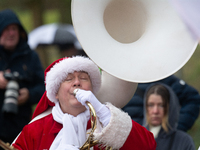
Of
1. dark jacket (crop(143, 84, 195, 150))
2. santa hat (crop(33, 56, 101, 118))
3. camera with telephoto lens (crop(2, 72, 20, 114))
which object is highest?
santa hat (crop(33, 56, 101, 118))

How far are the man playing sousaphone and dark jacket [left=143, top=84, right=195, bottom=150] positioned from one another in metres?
0.95

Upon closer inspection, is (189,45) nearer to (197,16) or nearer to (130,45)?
(130,45)

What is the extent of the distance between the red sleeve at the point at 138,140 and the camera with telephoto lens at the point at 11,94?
1.48m

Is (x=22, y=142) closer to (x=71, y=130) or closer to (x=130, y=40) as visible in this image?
(x=71, y=130)

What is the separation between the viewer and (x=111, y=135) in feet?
7.15

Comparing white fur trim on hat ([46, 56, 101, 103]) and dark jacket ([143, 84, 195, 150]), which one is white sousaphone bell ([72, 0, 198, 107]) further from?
dark jacket ([143, 84, 195, 150])

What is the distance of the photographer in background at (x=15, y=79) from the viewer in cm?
352

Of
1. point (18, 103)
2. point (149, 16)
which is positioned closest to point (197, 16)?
point (149, 16)

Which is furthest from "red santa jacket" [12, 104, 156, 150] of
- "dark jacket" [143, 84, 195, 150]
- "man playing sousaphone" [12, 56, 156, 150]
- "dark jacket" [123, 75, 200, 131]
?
"dark jacket" [123, 75, 200, 131]

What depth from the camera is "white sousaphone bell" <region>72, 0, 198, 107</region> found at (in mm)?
2359

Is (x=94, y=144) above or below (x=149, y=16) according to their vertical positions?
below

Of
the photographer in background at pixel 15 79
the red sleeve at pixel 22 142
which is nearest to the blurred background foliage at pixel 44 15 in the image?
the photographer in background at pixel 15 79

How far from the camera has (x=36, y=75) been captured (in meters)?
3.78

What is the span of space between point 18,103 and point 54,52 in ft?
16.0
